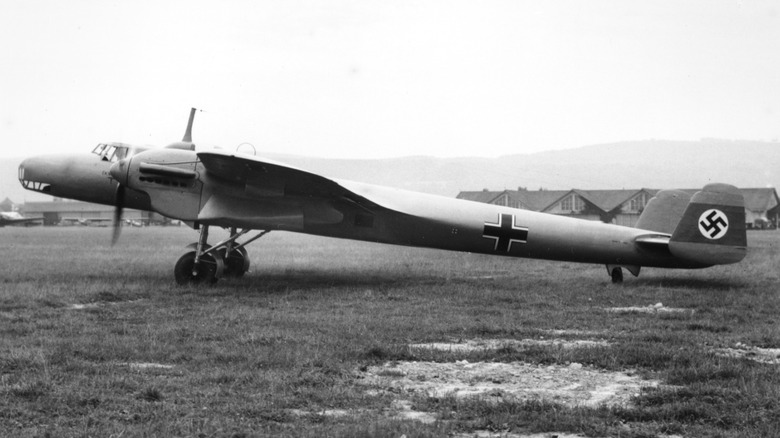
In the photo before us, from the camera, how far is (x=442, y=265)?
1898 centimetres

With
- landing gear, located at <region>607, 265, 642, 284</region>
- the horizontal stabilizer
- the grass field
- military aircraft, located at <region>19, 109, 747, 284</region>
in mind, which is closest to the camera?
the grass field

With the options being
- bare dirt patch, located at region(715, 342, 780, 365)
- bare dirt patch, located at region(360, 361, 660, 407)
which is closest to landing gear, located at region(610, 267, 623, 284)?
bare dirt patch, located at region(715, 342, 780, 365)

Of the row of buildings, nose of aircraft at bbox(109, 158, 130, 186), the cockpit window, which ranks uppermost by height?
the cockpit window

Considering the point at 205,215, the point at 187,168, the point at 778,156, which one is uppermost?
the point at 778,156

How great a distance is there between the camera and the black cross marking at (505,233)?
14.0 metres

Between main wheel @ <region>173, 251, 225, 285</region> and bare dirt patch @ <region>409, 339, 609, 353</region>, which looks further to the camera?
main wheel @ <region>173, 251, 225, 285</region>

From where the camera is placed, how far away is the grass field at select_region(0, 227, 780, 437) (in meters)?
4.83

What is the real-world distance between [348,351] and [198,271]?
6832 mm

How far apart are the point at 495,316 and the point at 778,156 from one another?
132 m

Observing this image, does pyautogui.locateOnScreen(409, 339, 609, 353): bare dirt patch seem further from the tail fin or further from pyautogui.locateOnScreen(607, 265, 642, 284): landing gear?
pyautogui.locateOnScreen(607, 265, 642, 284): landing gear

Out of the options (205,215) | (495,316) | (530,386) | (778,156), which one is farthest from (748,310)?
(778,156)

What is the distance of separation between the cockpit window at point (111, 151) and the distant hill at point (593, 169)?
4942 centimetres

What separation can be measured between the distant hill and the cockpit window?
49418 millimetres

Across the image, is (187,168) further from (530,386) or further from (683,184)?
(683,184)
